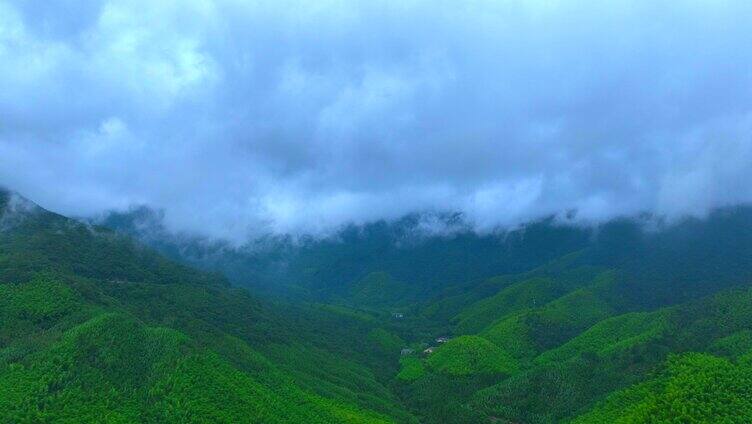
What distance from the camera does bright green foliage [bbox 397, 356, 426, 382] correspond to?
15159 cm

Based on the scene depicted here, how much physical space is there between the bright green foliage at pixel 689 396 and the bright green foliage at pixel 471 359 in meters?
45.6

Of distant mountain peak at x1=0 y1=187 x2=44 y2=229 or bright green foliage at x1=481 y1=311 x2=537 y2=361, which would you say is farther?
bright green foliage at x1=481 y1=311 x2=537 y2=361

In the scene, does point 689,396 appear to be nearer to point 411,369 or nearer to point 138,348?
point 138,348

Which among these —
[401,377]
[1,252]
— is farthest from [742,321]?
[1,252]

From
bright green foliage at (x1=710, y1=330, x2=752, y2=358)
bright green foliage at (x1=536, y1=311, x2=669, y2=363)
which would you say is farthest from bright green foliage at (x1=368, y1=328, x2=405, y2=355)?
bright green foliage at (x1=710, y1=330, x2=752, y2=358)

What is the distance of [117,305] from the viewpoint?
100m

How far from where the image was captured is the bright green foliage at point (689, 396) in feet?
263

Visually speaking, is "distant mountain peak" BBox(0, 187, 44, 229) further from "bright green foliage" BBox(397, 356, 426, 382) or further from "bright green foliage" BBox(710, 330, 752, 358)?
"bright green foliage" BBox(710, 330, 752, 358)

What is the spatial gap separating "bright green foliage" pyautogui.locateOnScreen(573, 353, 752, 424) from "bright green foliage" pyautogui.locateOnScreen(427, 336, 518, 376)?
1794 inches

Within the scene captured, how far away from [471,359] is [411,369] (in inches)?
744

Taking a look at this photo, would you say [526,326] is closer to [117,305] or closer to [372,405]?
[372,405]

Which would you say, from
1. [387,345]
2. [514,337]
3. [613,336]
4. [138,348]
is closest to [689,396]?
[613,336]

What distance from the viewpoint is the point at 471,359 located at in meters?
148

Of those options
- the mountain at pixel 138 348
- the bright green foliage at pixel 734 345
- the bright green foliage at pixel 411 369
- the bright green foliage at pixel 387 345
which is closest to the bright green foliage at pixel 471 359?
the bright green foliage at pixel 411 369
